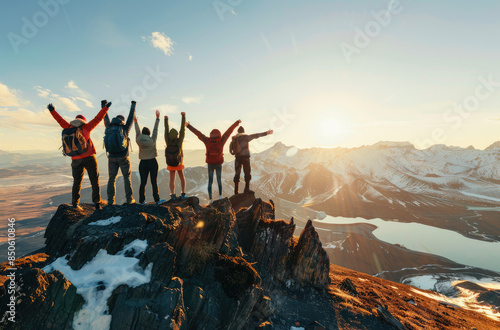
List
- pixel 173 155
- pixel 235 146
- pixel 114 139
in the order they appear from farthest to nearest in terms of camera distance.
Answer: pixel 235 146 < pixel 173 155 < pixel 114 139

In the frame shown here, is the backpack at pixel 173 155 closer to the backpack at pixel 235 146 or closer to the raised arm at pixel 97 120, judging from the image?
the raised arm at pixel 97 120

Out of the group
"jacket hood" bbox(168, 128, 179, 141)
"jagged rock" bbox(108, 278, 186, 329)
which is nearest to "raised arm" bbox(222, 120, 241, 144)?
"jacket hood" bbox(168, 128, 179, 141)

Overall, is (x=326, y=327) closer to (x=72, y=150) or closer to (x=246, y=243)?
(x=246, y=243)

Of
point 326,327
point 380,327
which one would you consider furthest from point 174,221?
point 380,327

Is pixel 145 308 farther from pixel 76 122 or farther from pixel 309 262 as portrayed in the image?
pixel 309 262

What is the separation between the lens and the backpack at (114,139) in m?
10.3

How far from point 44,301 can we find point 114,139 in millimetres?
7002

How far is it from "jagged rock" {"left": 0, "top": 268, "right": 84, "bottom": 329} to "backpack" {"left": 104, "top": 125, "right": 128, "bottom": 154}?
5599 mm

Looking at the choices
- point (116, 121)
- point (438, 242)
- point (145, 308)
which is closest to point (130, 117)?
point (116, 121)

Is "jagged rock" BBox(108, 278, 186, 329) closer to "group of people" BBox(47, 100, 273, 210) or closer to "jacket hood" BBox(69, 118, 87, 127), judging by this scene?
"group of people" BBox(47, 100, 273, 210)

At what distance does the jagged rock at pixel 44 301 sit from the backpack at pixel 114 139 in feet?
18.4

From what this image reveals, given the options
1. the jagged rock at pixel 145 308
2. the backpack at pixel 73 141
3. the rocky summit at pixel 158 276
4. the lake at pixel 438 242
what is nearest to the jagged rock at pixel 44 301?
the rocky summit at pixel 158 276

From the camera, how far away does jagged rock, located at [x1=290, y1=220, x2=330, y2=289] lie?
2648 centimetres

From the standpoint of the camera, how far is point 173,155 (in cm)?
1252
